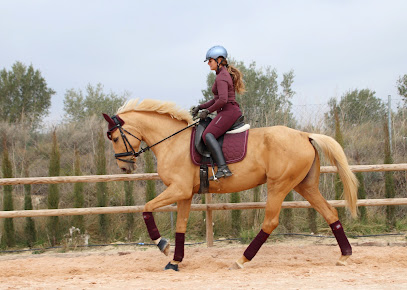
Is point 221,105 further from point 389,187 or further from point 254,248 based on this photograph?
point 389,187

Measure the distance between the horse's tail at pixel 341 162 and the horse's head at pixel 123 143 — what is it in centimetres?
252

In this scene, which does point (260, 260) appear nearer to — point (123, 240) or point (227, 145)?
point (227, 145)

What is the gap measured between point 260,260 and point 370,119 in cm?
784

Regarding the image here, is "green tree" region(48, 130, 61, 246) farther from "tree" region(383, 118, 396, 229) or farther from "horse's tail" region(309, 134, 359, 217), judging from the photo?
"tree" region(383, 118, 396, 229)

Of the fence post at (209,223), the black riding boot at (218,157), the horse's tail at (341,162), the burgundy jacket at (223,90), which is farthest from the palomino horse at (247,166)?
the fence post at (209,223)

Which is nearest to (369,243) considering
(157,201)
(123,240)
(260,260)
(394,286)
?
(260,260)

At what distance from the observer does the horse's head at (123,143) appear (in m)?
5.97

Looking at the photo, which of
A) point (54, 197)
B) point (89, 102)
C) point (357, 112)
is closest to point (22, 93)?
point (89, 102)

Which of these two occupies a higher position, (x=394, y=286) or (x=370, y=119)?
(x=370, y=119)

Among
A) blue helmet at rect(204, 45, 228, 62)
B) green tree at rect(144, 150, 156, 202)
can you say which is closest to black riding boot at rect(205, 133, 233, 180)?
blue helmet at rect(204, 45, 228, 62)

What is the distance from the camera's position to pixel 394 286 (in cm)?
412

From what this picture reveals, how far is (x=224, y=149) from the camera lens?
18.9 feet

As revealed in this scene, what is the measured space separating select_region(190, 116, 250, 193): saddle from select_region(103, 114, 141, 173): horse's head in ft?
2.83

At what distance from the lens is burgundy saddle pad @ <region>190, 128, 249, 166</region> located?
5.72m
